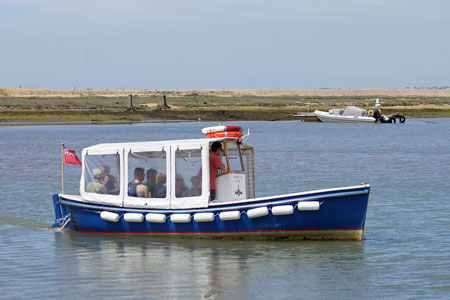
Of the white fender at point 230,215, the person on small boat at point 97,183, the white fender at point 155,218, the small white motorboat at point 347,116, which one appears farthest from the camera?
the small white motorboat at point 347,116

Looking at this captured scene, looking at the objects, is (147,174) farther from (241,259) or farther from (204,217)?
(241,259)

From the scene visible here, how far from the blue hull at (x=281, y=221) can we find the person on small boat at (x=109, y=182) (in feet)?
1.23

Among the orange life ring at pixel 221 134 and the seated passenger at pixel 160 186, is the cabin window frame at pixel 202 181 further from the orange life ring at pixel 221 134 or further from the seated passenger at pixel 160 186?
the orange life ring at pixel 221 134

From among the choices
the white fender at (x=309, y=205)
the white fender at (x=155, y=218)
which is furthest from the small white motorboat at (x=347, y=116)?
the white fender at (x=309, y=205)

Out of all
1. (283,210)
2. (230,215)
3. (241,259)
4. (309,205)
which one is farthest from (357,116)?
(241,259)

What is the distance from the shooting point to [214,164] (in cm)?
1669

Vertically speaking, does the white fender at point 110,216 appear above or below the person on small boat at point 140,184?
below

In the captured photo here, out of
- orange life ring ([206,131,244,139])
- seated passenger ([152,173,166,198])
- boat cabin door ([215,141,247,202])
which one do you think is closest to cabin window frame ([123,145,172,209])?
seated passenger ([152,173,166,198])

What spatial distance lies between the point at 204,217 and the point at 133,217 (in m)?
1.72

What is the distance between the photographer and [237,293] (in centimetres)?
1294

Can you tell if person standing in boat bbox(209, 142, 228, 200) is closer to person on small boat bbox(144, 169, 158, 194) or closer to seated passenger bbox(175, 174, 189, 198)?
seated passenger bbox(175, 174, 189, 198)

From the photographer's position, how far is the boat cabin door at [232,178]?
16891 mm

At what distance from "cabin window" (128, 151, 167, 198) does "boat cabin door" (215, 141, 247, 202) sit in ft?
3.93

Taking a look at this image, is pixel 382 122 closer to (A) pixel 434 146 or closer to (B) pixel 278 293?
A: (A) pixel 434 146
